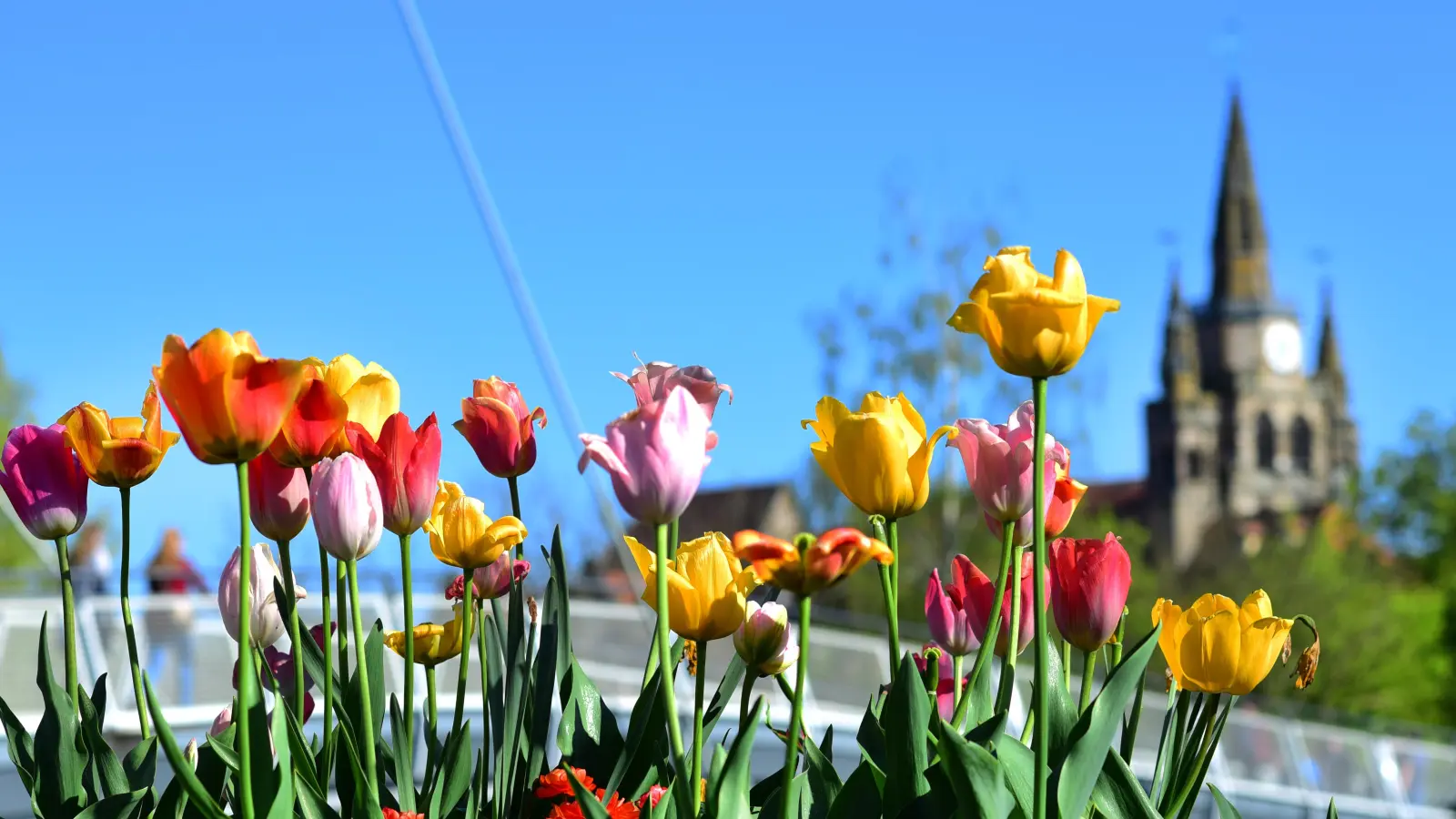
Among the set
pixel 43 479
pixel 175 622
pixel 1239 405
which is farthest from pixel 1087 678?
pixel 1239 405

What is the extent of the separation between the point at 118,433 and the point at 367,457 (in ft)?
0.65

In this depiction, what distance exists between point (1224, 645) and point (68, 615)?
895 mm

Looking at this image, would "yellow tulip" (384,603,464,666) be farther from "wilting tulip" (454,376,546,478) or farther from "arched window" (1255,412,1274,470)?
"arched window" (1255,412,1274,470)

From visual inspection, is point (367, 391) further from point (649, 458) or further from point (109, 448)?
point (649, 458)

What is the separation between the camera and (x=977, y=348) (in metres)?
29.6

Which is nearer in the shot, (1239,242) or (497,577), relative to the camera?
(497,577)

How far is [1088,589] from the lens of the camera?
1.33m

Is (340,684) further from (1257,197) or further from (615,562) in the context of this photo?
(1257,197)

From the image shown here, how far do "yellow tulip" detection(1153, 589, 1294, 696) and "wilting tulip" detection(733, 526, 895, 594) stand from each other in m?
0.40

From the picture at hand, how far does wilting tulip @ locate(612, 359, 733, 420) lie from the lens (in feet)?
4.17

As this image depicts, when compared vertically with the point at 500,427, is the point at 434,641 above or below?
below

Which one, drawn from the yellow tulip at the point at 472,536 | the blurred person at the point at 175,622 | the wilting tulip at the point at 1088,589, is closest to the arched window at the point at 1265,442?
the blurred person at the point at 175,622

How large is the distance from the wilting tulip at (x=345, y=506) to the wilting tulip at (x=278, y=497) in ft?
0.21

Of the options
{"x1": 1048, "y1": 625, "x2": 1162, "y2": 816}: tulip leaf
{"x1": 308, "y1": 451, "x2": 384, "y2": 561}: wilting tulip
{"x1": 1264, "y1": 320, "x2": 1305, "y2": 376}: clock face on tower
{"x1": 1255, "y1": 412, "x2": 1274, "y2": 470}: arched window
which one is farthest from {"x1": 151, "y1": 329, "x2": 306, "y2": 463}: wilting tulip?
{"x1": 1264, "y1": 320, "x2": 1305, "y2": 376}: clock face on tower
